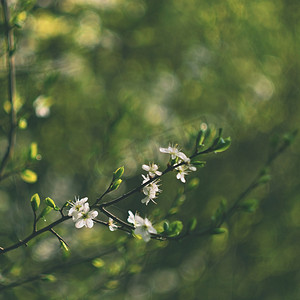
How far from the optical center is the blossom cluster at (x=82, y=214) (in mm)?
1314

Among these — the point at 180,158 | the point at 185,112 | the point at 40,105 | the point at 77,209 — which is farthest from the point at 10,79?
the point at 185,112

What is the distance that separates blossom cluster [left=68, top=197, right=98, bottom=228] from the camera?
51.8 inches

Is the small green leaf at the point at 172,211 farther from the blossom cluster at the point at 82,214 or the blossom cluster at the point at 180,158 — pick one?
the blossom cluster at the point at 82,214

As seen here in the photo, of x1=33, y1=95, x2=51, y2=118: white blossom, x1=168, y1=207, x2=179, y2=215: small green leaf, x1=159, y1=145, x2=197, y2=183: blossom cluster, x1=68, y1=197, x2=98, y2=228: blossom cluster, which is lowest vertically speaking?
x1=168, y1=207, x2=179, y2=215: small green leaf

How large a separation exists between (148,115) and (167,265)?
1452 mm

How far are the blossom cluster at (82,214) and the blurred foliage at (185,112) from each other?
71.2 inches

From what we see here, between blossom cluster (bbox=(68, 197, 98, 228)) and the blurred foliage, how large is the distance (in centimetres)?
181

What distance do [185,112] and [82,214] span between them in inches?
115

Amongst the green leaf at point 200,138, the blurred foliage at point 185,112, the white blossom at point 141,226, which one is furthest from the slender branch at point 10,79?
the blurred foliage at point 185,112

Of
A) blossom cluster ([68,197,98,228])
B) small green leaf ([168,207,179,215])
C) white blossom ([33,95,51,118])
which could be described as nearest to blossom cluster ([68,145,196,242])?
blossom cluster ([68,197,98,228])

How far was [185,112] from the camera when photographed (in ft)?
13.5

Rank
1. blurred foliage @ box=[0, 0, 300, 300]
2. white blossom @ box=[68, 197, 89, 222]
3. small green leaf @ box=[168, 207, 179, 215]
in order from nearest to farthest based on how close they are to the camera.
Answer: white blossom @ box=[68, 197, 89, 222]
small green leaf @ box=[168, 207, 179, 215]
blurred foliage @ box=[0, 0, 300, 300]

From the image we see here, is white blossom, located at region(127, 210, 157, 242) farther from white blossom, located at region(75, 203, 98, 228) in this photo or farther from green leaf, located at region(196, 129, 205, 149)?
green leaf, located at region(196, 129, 205, 149)

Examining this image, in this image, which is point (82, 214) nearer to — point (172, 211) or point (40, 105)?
point (172, 211)
